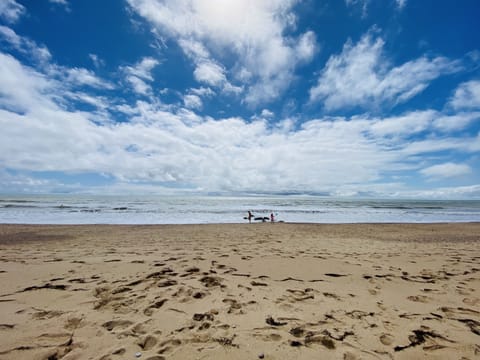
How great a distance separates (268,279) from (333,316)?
185cm

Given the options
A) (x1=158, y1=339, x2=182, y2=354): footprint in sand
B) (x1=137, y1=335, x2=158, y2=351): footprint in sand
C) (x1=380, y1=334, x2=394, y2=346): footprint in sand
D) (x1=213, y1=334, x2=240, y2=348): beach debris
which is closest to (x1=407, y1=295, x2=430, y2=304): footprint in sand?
(x1=380, y1=334, x2=394, y2=346): footprint in sand

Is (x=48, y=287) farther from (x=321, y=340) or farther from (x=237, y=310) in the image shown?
(x=321, y=340)

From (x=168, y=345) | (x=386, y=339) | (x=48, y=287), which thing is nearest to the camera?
(x=168, y=345)

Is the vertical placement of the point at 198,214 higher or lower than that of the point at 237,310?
higher

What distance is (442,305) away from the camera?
3854 millimetres

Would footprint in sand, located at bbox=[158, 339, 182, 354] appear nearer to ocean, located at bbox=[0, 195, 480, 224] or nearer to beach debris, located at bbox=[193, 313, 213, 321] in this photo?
beach debris, located at bbox=[193, 313, 213, 321]

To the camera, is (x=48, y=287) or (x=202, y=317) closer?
(x=202, y=317)

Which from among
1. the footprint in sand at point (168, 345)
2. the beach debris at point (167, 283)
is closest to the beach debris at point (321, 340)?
the footprint in sand at point (168, 345)

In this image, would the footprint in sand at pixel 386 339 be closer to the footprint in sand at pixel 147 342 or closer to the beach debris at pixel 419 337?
the beach debris at pixel 419 337

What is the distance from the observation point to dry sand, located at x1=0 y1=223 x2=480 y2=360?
273 centimetres

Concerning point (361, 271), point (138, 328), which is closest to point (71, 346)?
point (138, 328)

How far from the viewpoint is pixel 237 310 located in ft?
11.9

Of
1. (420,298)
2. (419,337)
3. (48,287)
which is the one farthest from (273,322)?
(48,287)

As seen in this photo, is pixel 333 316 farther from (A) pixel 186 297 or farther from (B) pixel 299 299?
(A) pixel 186 297
